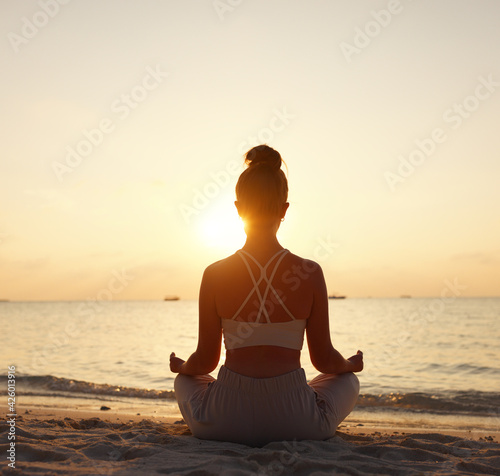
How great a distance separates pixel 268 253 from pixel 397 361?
37.2ft

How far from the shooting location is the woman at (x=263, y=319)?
11.2 feet

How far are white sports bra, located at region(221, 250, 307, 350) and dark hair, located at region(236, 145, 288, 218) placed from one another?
1.02 feet

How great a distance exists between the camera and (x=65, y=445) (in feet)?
11.7

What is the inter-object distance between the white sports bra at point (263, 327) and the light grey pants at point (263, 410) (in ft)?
0.76

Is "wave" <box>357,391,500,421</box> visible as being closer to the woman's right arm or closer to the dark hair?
the woman's right arm

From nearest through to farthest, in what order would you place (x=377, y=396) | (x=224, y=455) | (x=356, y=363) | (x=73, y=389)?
(x=224, y=455) < (x=356, y=363) < (x=377, y=396) < (x=73, y=389)

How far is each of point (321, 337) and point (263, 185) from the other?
113 cm

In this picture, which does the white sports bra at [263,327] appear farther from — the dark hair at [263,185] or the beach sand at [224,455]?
the beach sand at [224,455]

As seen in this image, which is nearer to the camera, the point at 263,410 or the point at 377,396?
the point at 263,410

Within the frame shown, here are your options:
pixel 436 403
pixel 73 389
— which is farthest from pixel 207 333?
pixel 73 389

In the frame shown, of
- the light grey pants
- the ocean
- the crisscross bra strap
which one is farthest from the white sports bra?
the ocean

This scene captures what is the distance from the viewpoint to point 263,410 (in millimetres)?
3453

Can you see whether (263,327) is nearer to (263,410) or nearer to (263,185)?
(263,410)

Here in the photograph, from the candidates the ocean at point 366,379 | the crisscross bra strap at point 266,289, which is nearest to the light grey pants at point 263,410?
the crisscross bra strap at point 266,289
